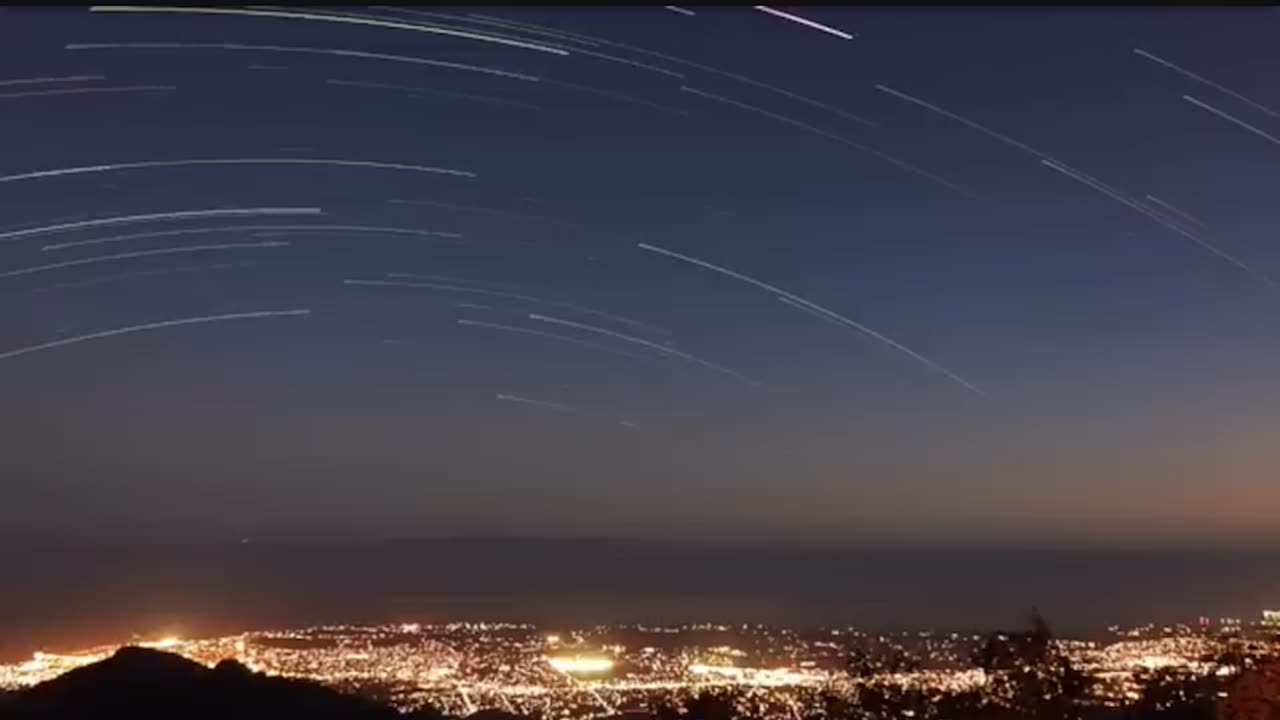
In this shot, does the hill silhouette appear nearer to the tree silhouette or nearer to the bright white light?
the tree silhouette

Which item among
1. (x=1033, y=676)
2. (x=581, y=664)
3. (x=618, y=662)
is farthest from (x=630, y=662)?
(x=1033, y=676)

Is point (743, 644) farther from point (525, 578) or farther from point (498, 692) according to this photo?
point (525, 578)

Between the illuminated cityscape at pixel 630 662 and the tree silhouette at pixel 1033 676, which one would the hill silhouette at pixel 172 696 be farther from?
the tree silhouette at pixel 1033 676

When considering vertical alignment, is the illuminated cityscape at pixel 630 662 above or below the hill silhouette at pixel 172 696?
above

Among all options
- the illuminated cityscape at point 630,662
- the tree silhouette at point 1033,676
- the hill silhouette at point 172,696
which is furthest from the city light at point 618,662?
the hill silhouette at point 172,696

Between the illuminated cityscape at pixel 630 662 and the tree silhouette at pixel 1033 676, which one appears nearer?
the tree silhouette at pixel 1033 676

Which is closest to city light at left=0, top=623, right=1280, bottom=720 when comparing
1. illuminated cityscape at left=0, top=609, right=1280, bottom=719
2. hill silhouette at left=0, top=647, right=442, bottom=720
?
illuminated cityscape at left=0, top=609, right=1280, bottom=719
